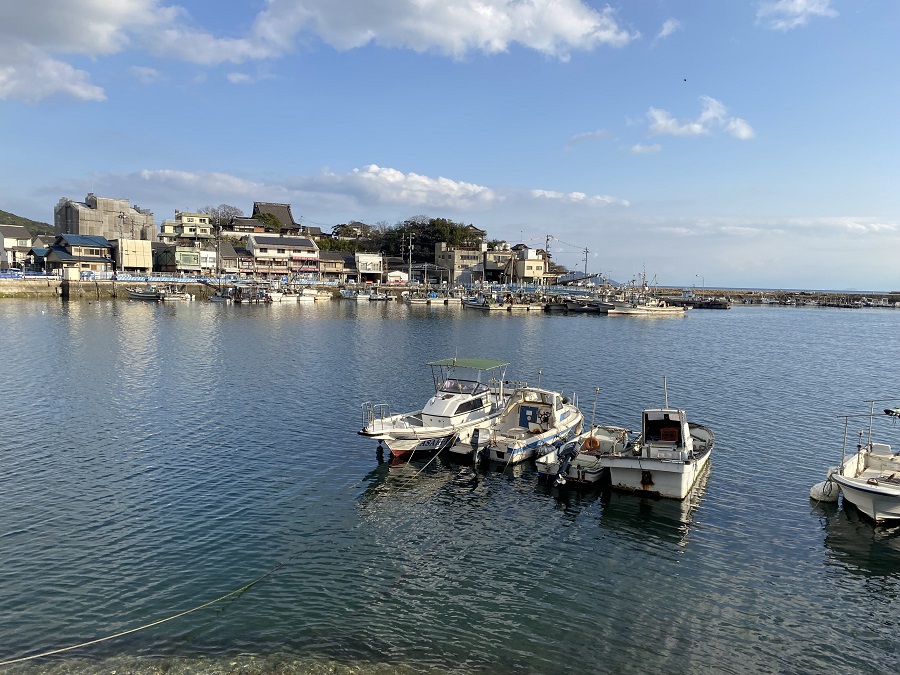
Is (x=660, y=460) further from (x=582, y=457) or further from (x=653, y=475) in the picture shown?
(x=582, y=457)

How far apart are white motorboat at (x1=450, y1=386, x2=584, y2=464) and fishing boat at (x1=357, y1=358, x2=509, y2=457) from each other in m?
0.73

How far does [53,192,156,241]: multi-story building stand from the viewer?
6048 inches

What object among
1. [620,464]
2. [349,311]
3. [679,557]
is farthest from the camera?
[349,311]

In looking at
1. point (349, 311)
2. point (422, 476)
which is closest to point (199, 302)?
point (349, 311)

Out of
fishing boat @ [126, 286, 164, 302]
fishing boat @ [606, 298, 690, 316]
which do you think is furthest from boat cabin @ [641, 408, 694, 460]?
fishing boat @ [126, 286, 164, 302]

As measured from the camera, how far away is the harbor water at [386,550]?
1301 cm

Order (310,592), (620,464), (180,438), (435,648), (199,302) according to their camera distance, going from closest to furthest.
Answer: (435,648) → (310,592) → (620,464) → (180,438) → (199,302)

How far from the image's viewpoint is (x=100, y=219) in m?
157

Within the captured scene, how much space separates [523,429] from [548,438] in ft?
5.09

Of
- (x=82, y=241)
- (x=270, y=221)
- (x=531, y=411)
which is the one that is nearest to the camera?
(x=531, y=411)

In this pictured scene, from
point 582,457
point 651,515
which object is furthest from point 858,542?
point 582,457

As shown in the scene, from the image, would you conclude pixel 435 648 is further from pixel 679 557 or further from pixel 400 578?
pixel 679 557

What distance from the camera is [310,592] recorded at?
15.1 m

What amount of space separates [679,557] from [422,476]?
36.4 ft
